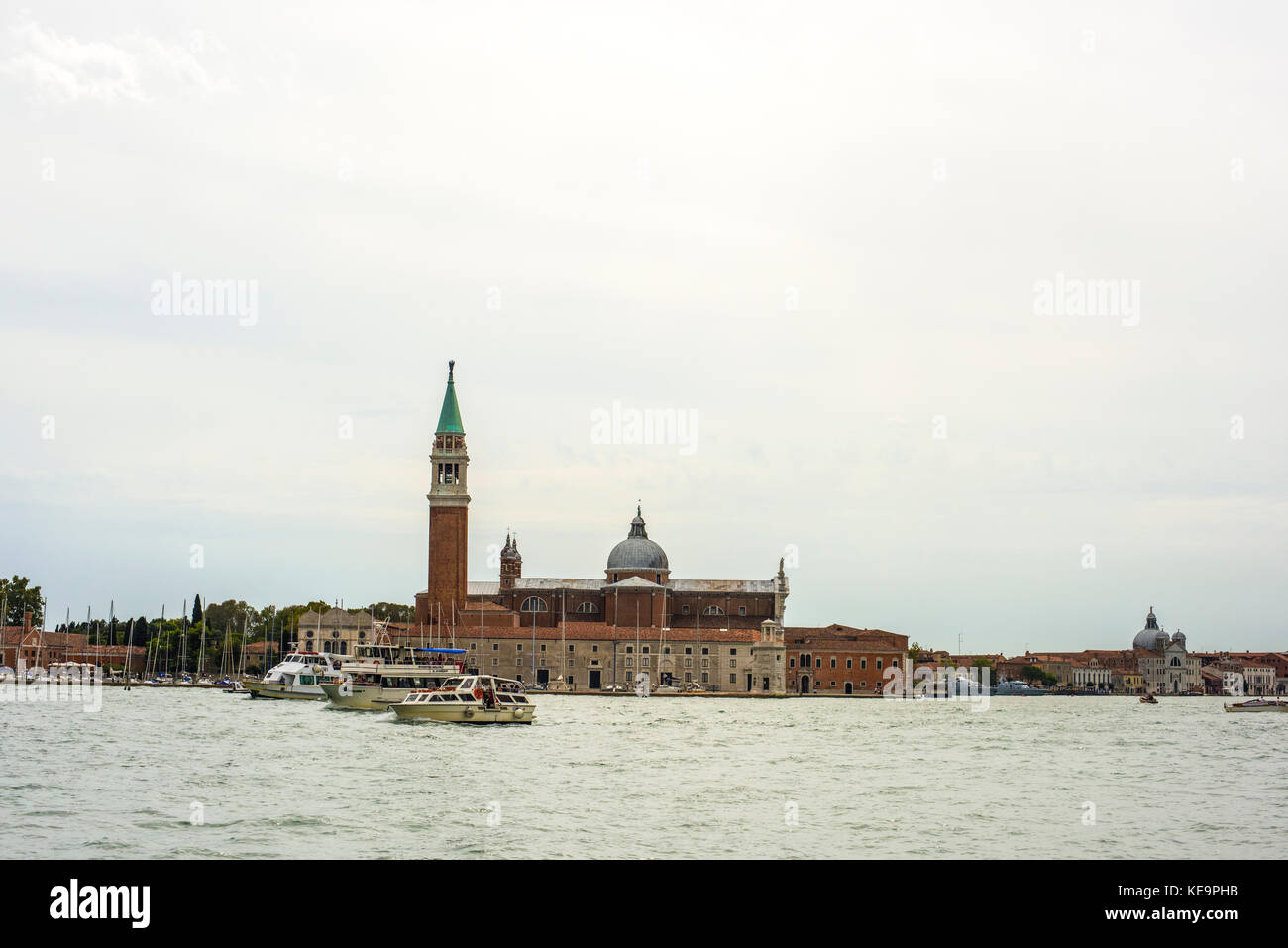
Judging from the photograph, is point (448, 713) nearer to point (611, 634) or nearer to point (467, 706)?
point (467, 706)

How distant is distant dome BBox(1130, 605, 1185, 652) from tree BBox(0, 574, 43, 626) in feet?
418

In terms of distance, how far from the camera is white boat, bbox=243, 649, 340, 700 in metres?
69.8

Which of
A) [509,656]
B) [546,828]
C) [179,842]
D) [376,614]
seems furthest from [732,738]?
[376,614]

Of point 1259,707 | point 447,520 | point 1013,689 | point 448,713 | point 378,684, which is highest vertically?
point 447,520

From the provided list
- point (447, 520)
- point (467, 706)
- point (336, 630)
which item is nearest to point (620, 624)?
point (447, 520)

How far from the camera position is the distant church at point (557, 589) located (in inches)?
3947

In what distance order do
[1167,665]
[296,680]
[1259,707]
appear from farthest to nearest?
[1167,665]
[1259,707]
[296,680]

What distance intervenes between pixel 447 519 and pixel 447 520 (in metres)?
0.07

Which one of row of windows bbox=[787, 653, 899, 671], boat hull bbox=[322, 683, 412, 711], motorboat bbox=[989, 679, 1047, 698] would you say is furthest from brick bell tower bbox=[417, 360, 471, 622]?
motorboat bbox=[989, 679, 1047, 698]

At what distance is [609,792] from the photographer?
2527 centimetres

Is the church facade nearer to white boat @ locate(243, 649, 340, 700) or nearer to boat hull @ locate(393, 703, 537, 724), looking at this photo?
white boat @ locate(243, 649, 340, 700)
